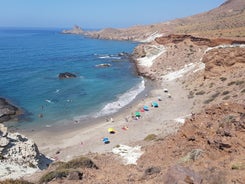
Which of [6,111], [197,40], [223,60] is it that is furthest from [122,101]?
[197,40]

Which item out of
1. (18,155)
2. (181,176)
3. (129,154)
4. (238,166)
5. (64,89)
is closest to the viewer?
(181,176)

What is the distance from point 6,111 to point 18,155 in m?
20.2

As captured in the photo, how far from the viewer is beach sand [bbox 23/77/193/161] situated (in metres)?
28.4

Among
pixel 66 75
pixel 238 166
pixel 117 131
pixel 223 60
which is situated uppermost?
pixel 223 60

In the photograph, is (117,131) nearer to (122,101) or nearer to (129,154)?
(122,101)

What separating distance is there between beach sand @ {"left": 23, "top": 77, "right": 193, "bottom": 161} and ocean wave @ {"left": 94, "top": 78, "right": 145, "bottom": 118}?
151 centimetres

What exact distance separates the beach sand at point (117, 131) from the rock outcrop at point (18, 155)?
16.0 feet

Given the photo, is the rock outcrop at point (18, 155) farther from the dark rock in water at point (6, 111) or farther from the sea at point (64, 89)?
the dark rock in water at point (6, 111)

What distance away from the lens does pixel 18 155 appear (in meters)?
20.6

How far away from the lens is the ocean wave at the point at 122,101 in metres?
39.8

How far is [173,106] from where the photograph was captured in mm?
38906

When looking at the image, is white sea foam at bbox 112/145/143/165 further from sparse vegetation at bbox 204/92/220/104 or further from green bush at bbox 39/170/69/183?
sparse vegetation at bbox 204/92/220/104

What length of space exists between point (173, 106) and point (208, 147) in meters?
25.0

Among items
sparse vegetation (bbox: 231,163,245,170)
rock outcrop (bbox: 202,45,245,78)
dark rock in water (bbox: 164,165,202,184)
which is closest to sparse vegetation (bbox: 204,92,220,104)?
rock outcrop (bbox: 202,45,245,78)
